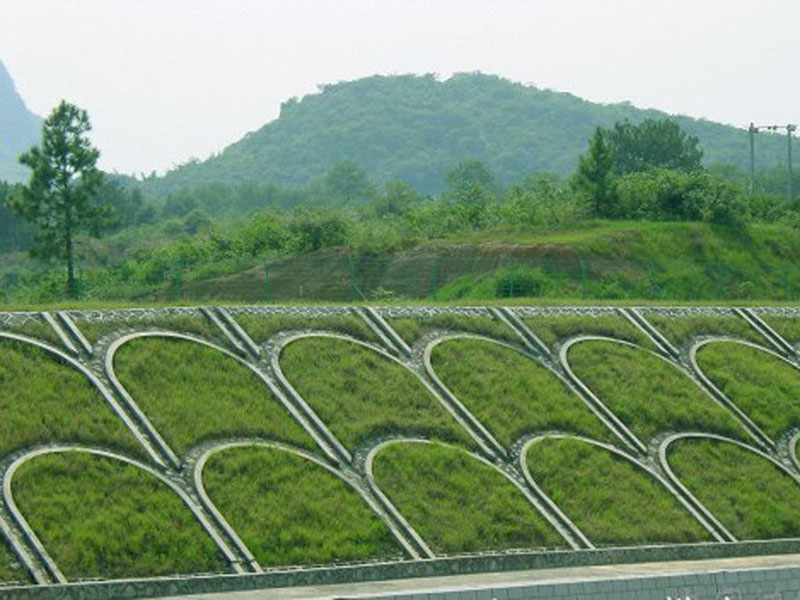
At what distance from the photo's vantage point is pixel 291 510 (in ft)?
86.1

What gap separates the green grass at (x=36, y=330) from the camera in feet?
95.8

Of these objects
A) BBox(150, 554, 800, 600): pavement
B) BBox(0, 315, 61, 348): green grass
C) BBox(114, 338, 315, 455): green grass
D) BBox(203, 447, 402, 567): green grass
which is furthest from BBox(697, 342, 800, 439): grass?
BBox(0, 315, 61, 348): green grass

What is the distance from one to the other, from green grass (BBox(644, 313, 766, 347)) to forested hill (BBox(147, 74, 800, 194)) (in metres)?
111

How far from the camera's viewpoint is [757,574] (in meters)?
21.4

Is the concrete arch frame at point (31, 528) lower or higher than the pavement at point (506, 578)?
higher

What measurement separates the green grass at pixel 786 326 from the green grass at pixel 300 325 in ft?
40.5

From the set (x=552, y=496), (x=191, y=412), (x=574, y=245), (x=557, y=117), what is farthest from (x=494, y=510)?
(x=557, y=117)

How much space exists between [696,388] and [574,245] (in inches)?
597

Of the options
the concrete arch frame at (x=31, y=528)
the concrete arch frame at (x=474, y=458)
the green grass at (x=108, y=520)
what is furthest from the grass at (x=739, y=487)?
the green grass at (x=108, y=520)

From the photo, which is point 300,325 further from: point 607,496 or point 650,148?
point 650,148

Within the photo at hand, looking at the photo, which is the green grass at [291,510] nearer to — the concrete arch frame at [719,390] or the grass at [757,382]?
the concrete arch frame at [719,390]

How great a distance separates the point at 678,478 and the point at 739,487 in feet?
4.51

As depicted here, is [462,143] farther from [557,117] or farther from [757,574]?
[757,574]

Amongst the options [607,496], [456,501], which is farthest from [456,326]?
[456,501]
